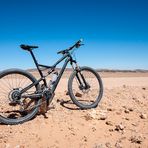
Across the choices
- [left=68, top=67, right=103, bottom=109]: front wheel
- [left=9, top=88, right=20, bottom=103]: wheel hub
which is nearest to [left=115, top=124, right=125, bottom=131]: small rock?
[left=68, top=67, right=103, bottom=109]: front wheel

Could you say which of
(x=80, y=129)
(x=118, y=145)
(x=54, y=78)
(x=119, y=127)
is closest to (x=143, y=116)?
(x=119, y=127)

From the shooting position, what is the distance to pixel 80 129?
19.5 feet

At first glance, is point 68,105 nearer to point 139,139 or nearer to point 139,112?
point 139,112

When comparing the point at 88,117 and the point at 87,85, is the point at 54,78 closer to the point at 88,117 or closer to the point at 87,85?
the point at 87,85

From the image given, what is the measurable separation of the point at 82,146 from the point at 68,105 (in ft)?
7.84

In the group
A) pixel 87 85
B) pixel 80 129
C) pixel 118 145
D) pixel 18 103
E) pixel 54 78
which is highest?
pixel 54 78

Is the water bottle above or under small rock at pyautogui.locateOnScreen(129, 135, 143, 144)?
above

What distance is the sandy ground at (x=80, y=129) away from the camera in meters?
5.29

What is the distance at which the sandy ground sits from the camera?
5285mm

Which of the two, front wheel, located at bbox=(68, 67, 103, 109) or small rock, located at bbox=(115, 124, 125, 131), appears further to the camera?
front wheel, located at bbox=(68, 67, 103, 109)

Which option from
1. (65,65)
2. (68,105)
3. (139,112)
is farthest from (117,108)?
(65,65)

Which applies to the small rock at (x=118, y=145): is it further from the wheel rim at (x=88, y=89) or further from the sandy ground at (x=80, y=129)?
the wheel rim at (x=88, y=89)

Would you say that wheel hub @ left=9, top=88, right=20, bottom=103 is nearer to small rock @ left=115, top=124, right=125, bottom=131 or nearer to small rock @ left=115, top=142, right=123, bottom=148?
small rock @ left=115, top=124, right=125, bottom=131

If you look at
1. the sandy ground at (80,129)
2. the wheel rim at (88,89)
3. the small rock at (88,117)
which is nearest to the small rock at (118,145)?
the sandy ground at (80,129)
